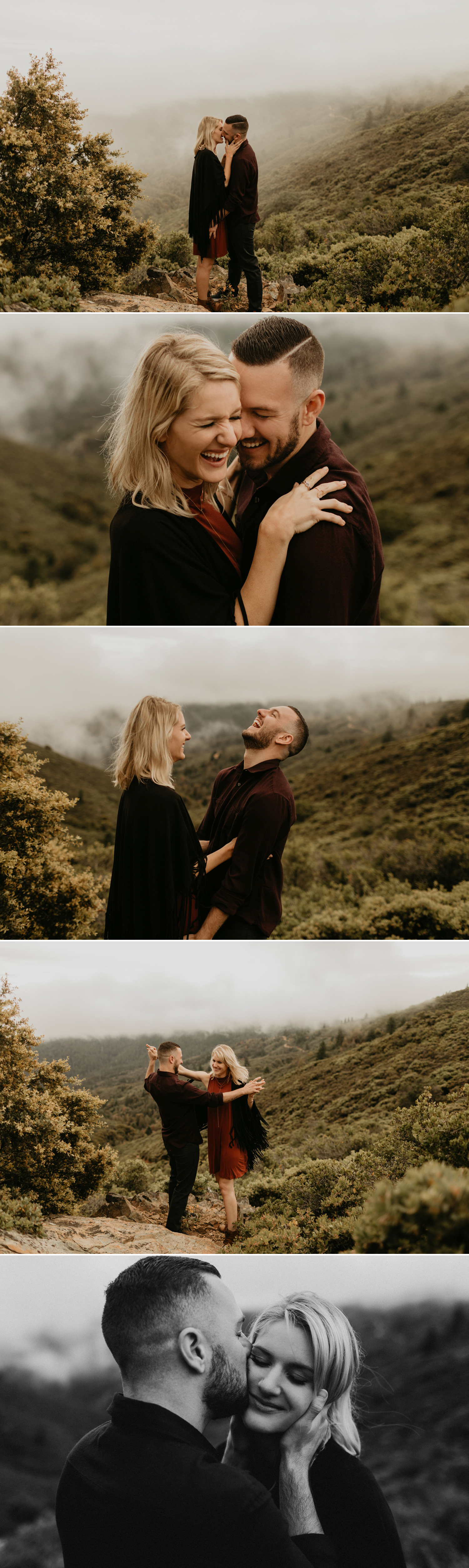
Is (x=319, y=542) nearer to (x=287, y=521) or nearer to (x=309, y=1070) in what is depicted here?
(x=287, y=521)

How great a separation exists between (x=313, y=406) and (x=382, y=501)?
2.48ft

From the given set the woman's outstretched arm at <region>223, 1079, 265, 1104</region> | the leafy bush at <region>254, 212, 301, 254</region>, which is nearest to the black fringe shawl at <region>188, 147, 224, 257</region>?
the leafy bush at <region>254, 212, 301, 254</region>

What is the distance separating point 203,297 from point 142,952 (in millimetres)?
4072

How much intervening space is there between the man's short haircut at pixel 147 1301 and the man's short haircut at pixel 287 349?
3788 millimetres

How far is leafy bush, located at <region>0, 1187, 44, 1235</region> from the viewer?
462 centimetres

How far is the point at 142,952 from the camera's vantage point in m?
4.85

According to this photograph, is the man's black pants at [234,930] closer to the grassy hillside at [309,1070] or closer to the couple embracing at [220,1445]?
the grassy hillside at [309,1070]

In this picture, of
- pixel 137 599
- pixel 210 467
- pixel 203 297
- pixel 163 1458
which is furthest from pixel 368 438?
pixel 163 1458

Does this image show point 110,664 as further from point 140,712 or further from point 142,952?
point 142,952

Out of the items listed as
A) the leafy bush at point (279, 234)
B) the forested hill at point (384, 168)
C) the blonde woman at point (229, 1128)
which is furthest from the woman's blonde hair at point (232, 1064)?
the forested hill at point (384, 168)

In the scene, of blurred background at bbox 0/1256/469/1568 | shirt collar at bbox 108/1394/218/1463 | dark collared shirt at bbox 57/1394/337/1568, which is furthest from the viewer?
blurred background at bbox 0/1256/469/1568

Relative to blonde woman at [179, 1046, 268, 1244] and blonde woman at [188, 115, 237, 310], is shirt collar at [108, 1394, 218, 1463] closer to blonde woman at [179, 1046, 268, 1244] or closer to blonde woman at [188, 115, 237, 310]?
blonde woman at [179, 1046, 268, 1244]

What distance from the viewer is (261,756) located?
494 centimetres

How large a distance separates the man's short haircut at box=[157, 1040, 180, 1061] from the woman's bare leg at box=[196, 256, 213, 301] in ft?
14.7
